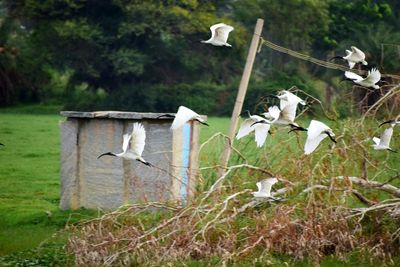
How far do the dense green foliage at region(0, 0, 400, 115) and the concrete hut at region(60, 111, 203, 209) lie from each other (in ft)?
77.9

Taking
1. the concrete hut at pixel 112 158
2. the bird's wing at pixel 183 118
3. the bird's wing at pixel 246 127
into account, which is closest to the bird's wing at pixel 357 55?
the bird's wing at pixel 246 127

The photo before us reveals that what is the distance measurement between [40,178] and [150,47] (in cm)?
2292

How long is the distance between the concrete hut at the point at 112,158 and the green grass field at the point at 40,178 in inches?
11.7

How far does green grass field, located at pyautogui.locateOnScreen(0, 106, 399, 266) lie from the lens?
38.1 ft

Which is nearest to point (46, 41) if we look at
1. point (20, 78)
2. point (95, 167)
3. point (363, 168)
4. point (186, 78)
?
point (20, 78)

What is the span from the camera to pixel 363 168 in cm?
1116

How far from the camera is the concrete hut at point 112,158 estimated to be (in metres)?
13.1

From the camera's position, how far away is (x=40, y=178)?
18078mm

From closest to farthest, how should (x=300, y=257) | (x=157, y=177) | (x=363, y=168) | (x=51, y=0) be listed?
(x=300, y=257), (x=363, y=168), (x=157, y=177), (x=51, y=0)

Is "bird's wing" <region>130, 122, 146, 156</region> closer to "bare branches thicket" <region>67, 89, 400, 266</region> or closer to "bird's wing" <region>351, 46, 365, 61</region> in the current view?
"bare branches thicket" <region>67, 89, 400, 266</region>

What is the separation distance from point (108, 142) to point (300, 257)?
4.02 metres

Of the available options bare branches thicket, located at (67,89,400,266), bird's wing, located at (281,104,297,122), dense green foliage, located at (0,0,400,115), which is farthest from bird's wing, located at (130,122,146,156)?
dense green foliage, located at (0,0,400,115)

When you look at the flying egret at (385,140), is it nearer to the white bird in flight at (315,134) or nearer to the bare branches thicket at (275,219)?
the bare branches thicket at (275,219)

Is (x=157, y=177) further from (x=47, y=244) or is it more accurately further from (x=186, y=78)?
(x=186, y=78)
